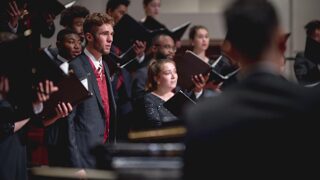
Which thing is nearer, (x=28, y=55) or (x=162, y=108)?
(x=28, y=55)

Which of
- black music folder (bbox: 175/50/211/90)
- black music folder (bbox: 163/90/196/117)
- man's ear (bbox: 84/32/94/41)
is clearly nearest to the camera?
man's ear (bbox: 84/32/94/41)

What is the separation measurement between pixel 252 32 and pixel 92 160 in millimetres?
2368

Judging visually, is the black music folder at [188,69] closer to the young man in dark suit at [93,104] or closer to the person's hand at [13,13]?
the young man in dark suit at [93,104]

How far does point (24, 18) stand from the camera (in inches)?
203

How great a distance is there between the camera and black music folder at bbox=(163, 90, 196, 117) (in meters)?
4.42

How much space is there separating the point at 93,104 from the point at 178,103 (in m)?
0.63

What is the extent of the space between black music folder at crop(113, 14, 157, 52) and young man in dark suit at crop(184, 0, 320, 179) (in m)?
3.70

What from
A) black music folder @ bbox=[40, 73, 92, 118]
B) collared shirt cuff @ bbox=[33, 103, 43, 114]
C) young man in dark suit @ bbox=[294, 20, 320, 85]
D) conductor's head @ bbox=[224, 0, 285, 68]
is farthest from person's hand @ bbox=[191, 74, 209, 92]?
conductor's head @ bbox=[224, 0, 285, 68]

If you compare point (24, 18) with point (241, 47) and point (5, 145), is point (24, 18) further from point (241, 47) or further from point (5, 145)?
point (241, 47)

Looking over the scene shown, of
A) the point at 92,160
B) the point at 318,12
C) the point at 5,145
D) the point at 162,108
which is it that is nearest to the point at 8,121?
the point at 5,145

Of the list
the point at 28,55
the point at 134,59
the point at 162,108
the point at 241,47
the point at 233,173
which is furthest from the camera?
the point at 134,59

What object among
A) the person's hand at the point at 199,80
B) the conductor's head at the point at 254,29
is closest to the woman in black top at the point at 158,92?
the person's hand at the point at 199,80

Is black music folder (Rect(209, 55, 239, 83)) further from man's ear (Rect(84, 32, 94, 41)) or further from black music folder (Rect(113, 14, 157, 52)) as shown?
man's ear (Rect(84, 32, 94, 41))

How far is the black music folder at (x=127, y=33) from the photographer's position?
18.0 feet
